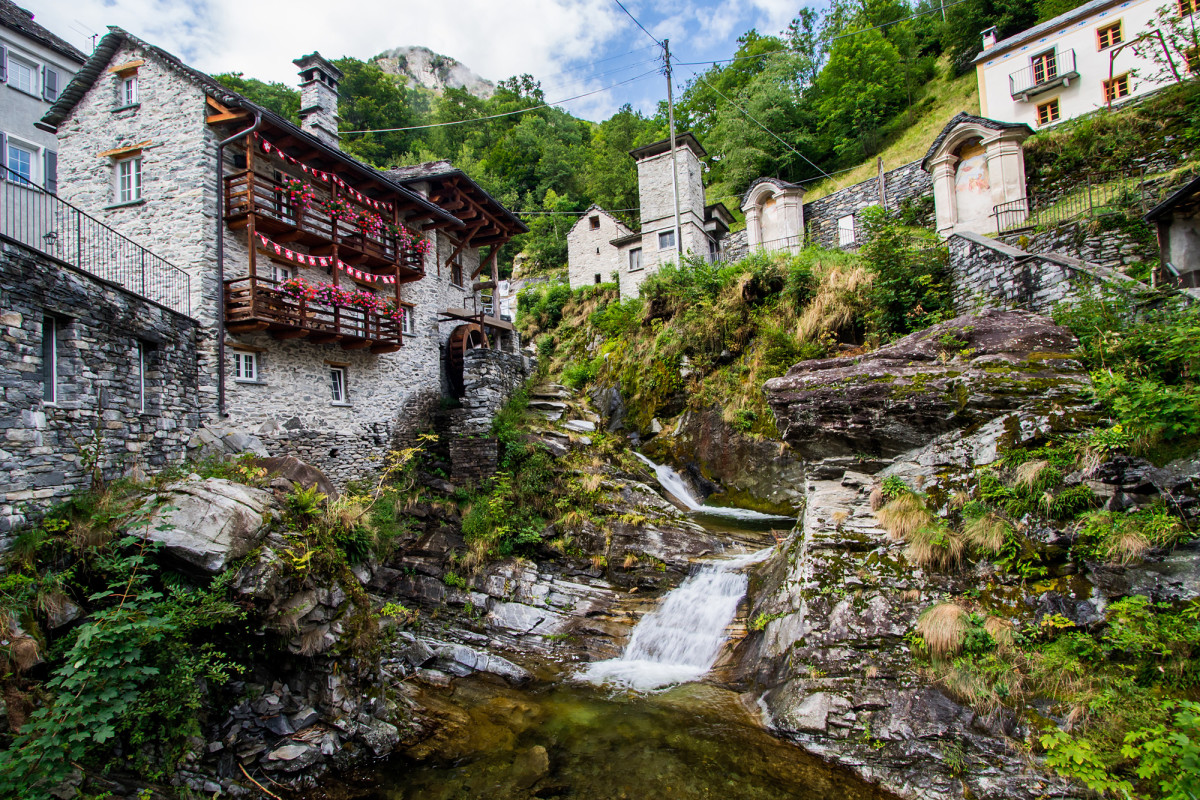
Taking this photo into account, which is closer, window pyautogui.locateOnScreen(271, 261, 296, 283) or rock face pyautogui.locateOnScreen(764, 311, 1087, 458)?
rock face pyautogui.locateOnScreen(764, 311, 1087, 458)

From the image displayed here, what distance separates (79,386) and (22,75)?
15.9 m

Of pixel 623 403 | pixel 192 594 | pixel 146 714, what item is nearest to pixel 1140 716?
pixel 146 714

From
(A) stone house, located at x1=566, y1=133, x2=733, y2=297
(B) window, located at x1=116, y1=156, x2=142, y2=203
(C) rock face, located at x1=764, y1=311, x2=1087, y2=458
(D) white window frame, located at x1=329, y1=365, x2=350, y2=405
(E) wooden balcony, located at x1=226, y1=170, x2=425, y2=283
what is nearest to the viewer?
(C) rock face, located at x1=764, y1=311, x2=1087, y2=458

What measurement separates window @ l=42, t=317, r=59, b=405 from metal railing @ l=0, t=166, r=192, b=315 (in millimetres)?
3283

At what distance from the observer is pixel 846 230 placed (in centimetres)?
2331

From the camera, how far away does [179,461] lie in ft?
35.1

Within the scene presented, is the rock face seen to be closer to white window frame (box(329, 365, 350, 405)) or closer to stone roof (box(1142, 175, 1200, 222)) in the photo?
stone roof (box(1142, 175, 1200, 222))

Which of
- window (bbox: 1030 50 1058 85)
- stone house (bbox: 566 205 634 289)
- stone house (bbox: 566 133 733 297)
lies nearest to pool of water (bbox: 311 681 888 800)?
stone house (bbox: 566 133 733 297)

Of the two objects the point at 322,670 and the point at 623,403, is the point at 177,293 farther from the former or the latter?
the point at 623,403

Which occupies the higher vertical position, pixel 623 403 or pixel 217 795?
pixel 623 403

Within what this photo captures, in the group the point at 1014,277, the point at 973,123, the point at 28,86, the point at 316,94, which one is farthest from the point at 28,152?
the point at 973,123

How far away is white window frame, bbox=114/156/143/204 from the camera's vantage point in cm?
1288

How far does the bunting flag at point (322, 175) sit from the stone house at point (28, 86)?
7.74m

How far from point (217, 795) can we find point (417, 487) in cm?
946
